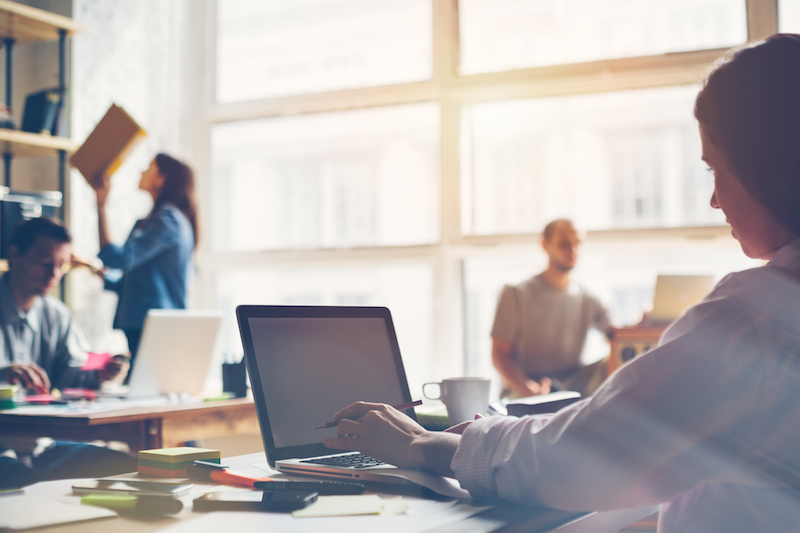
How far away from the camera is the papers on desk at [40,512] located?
2.46 feet

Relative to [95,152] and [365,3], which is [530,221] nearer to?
[365,3]

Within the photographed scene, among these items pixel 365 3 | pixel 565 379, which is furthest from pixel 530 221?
pixel 365 3

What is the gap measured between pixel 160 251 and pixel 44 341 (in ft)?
2.09

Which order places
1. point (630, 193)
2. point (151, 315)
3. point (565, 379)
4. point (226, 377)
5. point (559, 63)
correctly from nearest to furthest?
point (151, 315), point (226, 377), point (565, 379), point (559, 63), point (630, 193)

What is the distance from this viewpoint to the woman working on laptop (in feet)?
2.25

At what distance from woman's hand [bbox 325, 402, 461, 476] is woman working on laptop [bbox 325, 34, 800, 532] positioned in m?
0.13

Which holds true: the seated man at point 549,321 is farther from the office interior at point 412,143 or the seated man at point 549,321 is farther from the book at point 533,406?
the book at point 533,406

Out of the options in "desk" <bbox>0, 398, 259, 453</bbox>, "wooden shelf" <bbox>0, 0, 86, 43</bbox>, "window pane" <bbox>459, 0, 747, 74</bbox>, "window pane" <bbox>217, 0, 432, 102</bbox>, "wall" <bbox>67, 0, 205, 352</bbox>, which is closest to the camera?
"desk" <bbox>0, 398, 259, 453</bbox>

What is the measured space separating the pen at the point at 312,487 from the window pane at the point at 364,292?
9.17ft

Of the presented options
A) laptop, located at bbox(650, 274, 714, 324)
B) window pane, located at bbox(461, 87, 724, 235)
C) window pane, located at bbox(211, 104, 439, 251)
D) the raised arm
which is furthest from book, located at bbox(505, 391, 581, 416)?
window pane, located at bbox(211, 104, 439, 251)

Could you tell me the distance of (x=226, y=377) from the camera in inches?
88.7

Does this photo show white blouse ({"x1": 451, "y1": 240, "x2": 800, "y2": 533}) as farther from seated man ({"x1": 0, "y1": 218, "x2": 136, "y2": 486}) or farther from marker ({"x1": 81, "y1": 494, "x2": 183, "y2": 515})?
seated man ({"x1": 0, "y1": 218, "x2": 136, "y2": 486})

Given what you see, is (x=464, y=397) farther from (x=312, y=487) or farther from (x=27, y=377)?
(x=27, y=377)

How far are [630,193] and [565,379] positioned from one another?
1.12 meters
